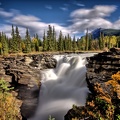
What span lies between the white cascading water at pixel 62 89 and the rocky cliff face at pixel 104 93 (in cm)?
512

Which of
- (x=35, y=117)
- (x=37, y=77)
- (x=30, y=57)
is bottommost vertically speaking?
(x=35, y=117)

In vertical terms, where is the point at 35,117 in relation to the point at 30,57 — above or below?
below

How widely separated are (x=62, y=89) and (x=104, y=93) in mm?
16885

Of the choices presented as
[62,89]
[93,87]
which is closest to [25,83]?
[62,89]

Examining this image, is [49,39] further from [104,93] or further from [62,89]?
[104,93]

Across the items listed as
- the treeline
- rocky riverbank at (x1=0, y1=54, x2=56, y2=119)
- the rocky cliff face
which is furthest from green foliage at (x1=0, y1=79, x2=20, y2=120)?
the treeline

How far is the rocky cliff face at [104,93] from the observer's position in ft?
80.5

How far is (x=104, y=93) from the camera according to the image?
26.6 metres

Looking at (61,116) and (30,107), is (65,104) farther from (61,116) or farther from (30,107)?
(30,107)

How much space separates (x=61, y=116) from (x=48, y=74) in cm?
2410

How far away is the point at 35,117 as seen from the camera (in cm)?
3394

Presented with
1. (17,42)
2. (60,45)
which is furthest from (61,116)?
(60,45)

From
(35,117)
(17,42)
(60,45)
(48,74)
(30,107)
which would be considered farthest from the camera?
(60,45)

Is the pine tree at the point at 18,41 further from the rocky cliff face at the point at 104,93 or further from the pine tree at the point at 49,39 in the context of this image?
the rocky cliff face at the point at 104,93
